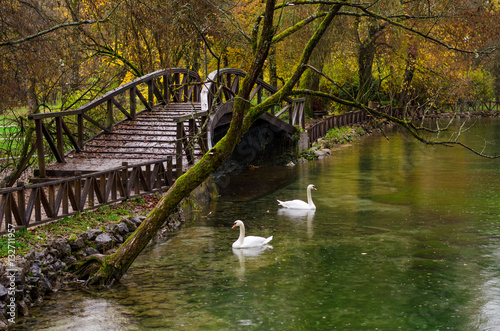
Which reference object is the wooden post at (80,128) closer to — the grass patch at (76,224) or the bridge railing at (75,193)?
the bridge railing at (75,193)

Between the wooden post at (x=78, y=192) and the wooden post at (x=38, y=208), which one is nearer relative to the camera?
the wooden post at (x=38, y=208)

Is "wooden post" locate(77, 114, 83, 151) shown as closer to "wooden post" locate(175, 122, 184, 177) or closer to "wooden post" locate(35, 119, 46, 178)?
"wooden post" locate(35, 119, 46, 178)

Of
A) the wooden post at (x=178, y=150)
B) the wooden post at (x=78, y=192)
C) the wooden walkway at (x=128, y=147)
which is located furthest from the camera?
the wooden post at (x=178, y=150)

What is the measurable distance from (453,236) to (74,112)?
10992mm

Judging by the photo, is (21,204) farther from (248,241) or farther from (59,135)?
(59,135)

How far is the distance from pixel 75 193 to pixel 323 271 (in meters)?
5.43

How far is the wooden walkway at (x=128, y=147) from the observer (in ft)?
53.4

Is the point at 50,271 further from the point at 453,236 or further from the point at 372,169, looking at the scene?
the point at 372,169

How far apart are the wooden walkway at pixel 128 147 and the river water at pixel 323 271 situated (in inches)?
93.1

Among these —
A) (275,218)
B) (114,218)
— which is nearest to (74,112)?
(114,218)

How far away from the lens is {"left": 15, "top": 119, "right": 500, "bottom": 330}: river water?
Result: 9.59 meters

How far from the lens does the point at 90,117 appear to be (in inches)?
846

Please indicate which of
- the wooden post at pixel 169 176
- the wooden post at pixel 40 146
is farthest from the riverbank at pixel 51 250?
the wooden post at pixel 40 146

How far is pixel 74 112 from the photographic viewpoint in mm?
17359
